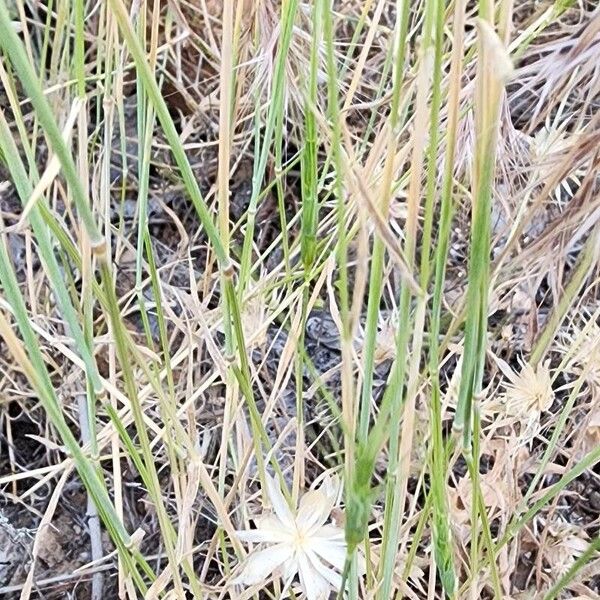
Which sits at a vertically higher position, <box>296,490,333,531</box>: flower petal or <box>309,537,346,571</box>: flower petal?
<box>296,490,333,531</box>: flower petal

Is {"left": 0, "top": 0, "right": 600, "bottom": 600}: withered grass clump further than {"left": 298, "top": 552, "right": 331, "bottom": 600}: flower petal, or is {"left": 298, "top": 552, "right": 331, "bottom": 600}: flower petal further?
{"left": 298, "top": 552, "right": 331, "bottom": 600}: flower petal

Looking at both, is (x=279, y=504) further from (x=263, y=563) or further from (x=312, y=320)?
(x=312, y=320)

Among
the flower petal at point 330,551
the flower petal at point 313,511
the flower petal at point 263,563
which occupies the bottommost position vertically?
the flower petal at point 263,563

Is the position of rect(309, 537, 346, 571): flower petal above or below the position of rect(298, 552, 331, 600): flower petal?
above

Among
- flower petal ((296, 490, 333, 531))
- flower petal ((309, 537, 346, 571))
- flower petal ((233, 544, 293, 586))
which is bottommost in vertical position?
flower petal ((233, 544, 293, 586))
